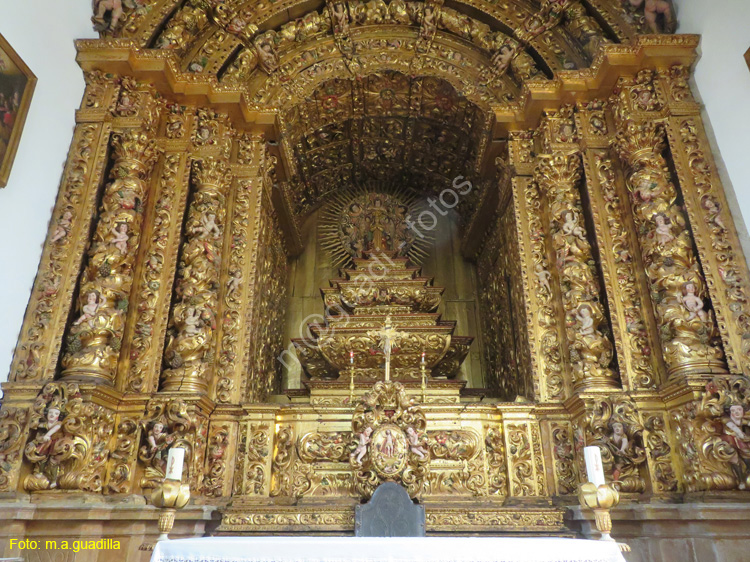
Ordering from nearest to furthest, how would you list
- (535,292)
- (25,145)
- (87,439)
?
(87,439)
(25,145)
(535,292)

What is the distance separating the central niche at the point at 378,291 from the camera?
6355mm

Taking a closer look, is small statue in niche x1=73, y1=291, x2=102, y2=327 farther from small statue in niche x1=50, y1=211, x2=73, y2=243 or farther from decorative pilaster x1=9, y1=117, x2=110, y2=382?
small statue in niche x1=50, y1=211, x2=73, y2=243

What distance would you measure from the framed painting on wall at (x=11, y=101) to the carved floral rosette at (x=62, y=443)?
1.76 metres

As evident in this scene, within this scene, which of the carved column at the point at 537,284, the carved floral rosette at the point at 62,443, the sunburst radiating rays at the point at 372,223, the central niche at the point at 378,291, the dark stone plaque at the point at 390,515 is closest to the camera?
the dark stone plaque at the point at 390,515

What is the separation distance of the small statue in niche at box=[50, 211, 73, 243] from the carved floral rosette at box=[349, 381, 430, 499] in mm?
3100

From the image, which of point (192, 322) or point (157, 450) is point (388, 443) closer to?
point (157, 450)

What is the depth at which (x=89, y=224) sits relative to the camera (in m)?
5.32

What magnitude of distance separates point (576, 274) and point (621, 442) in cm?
159

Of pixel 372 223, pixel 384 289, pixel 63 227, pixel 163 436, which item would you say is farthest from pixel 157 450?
pixel 372 223

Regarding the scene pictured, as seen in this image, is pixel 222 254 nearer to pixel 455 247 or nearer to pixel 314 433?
pixel 314 433

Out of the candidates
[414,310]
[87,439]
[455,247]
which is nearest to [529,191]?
[414,310]

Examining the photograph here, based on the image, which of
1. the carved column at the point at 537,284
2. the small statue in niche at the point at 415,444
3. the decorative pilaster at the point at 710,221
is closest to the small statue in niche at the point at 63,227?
the small statue in niche at the point at 415,444

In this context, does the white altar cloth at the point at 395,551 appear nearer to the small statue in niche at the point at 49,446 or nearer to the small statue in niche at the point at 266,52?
the small statue in niche at the point at 49,446

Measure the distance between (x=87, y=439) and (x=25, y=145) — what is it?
8.30ft
